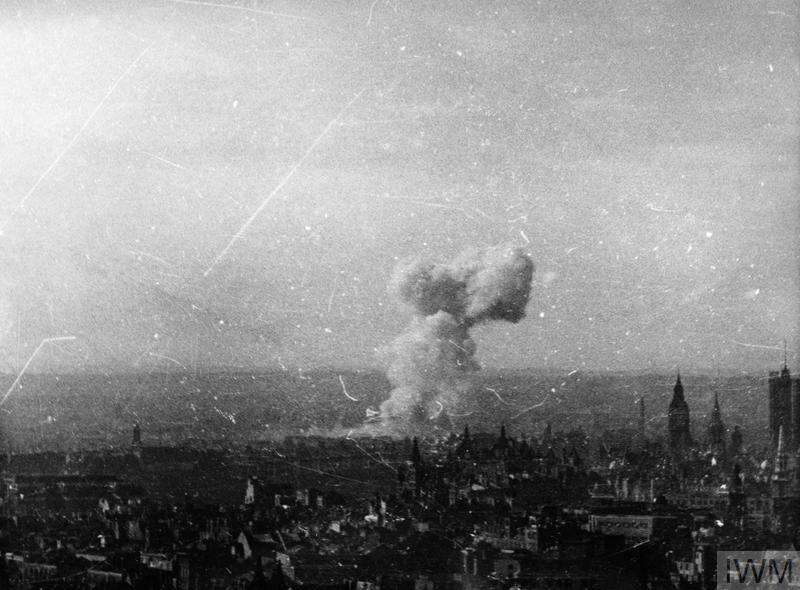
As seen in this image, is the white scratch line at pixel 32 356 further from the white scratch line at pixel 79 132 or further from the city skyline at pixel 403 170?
the white scratch line at pixel 79 132

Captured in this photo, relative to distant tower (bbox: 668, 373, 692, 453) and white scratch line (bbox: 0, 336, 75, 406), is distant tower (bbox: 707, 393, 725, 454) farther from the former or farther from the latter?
white scratch line (bbox: 0, 336, 75, 406)

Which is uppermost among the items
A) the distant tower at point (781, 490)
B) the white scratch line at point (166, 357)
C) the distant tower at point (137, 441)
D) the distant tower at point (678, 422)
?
the white scratch line at point (166, 357)

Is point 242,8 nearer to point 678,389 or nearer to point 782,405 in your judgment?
point 678,389

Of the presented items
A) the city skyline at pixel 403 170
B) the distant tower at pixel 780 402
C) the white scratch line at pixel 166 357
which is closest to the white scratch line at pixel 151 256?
the city skyline at pixel 403 170

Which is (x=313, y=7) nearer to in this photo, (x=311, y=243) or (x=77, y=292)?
(x=311, y=243)

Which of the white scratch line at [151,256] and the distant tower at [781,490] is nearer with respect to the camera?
the distant tower at [781,490]

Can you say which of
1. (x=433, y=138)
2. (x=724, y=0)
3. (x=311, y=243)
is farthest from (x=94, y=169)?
(x=724, y=0)

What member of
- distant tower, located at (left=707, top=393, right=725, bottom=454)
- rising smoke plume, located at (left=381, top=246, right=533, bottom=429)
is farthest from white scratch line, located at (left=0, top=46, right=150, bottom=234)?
distant tower, located at (left=707, top=393, right=725, bottom=454)
